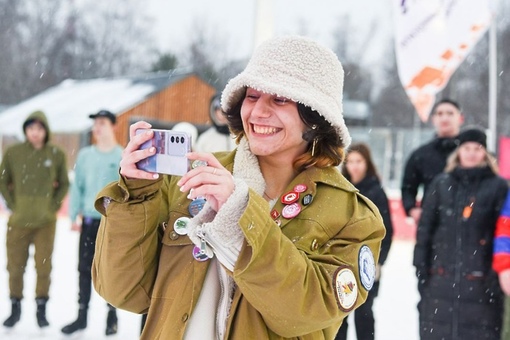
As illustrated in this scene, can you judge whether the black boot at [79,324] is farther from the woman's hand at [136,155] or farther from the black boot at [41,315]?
the woman's hand at [136,155]

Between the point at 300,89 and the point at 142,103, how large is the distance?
24919mm

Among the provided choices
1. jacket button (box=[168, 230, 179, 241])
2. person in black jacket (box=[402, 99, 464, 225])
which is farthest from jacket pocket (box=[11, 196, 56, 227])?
jacket button (box=[168, 230, 179, 241])

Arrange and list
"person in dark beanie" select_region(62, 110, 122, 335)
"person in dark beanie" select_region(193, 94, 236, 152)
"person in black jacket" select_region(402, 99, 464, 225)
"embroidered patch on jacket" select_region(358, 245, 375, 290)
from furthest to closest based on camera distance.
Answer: "person in dark beanie" select_region(62, 110, 122, 335) < "person in black jacket" select_region(402, 99, 464, 225) < "person in dark beanie" select_region(193, 94, 236, 152) < "embroidered patch on jacket" select_region(358, 245, 375, 290)

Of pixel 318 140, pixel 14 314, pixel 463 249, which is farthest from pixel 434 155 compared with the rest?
pixel 318 140

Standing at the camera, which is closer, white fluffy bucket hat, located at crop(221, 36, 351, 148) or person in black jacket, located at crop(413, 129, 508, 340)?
white fluffy bucket hat, located at crop(221, 36, 351, 148)

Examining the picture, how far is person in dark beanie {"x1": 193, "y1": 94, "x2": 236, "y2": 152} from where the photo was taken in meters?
4.80

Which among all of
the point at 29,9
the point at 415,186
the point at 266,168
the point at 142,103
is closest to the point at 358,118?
the point at 142,103

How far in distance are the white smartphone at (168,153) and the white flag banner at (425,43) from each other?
14.8 ft

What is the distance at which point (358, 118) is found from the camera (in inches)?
1209

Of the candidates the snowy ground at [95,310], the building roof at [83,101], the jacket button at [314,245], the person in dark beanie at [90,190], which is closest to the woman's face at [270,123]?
the jacket button at [314,245]

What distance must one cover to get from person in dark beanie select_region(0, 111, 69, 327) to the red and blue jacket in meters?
3.65

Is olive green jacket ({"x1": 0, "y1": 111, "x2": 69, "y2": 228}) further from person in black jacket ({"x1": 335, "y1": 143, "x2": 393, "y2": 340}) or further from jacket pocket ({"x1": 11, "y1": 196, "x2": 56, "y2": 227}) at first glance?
person in black jacket ({"x1": 335, "y1": 143, "x2": 393, "y2": 340})

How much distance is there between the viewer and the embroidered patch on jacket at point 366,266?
5.64 ft

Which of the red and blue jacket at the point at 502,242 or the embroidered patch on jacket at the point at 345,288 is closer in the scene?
the embroidered patch on jacket at the point at 345,288
